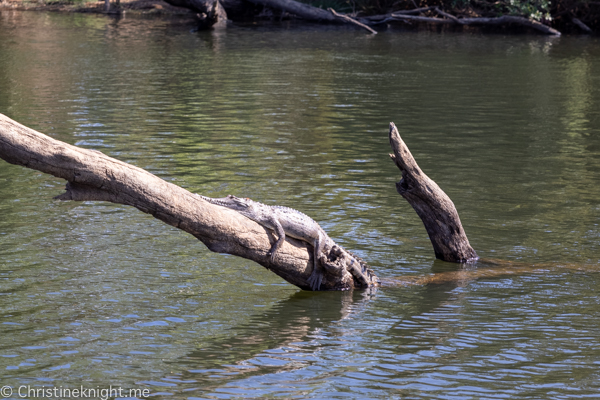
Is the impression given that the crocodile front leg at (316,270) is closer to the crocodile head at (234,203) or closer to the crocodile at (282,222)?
the crocodile at (282,222)

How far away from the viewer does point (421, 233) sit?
10695 millimetres

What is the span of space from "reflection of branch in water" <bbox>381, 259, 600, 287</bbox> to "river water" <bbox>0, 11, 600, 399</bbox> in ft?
0.13

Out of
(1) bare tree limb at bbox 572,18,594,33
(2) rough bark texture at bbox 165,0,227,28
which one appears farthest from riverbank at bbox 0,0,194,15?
(1) bare tree limb at bbox 572,18,594,33

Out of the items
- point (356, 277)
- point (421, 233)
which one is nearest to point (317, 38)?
point (421, 233)

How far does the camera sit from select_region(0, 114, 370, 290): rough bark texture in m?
6.05

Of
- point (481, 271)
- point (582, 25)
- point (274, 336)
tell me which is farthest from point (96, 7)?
point (274, 336)

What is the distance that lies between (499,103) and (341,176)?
8500 mm

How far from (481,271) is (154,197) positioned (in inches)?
172

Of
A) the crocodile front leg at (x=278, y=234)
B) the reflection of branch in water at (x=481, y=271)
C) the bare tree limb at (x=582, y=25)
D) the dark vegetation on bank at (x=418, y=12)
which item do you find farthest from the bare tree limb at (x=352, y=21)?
the crocodile front leg at (x=278, y=234)

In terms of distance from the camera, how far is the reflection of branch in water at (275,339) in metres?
6.28

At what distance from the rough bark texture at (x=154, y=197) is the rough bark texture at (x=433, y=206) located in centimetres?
142

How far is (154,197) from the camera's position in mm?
6605

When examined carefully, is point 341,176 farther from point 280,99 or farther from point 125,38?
point 125,38

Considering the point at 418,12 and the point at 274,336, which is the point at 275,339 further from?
the point at 418,12
